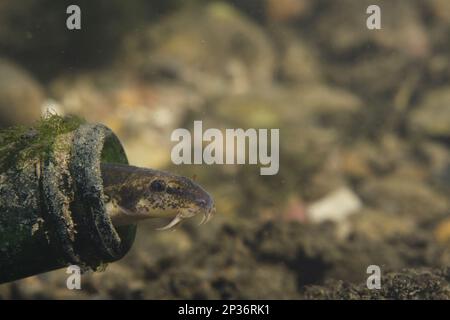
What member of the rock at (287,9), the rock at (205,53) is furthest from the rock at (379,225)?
the rock at (287,9)

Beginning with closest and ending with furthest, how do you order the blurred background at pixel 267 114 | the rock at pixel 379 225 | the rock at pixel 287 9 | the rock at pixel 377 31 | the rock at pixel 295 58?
the blurred background at pixel 267 114 < the rock at pixel 379 225 < the rock at pixel 377 31 < the rock at pixel 295 58 < the rock at pixel 287 9

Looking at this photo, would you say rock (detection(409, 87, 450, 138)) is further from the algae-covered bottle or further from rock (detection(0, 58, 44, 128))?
the algae-covered bottle

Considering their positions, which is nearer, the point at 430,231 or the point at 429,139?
the point at 430,231

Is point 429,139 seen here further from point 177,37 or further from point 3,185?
point 3,185

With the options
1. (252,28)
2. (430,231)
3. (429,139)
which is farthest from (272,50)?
(430,231)

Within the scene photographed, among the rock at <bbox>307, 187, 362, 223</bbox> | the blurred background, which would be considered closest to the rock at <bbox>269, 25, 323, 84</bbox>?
the blurred background

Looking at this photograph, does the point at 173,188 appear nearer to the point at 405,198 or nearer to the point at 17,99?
the point at 405,198

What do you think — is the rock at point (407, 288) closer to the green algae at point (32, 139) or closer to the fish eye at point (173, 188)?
the fish eye at point (173, 188)
